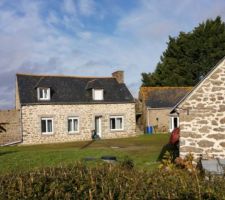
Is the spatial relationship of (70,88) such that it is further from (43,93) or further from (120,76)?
(120,76)

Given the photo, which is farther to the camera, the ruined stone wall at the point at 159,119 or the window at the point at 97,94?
the ruined stone wall at the point at 159,119

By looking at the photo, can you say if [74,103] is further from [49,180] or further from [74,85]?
[49,180]

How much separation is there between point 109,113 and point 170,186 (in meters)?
26.6

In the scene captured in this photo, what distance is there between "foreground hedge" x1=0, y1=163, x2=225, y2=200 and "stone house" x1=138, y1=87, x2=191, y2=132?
31.3 m

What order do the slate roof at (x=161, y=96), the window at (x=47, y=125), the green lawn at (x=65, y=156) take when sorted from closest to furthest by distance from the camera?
the green lawn at (x=65, y=156)
the window at (x=47, y=125)
the slate roof at (x=161, y=96)

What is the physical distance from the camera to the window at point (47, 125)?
30.1 metres

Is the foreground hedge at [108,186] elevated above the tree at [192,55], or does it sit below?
below

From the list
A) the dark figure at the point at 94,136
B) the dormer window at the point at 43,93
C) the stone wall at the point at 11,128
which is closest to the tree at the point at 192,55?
the dark figure at the point at 94,136

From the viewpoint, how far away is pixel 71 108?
31.2m

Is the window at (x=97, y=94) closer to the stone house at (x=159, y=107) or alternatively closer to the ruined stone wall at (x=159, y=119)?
the stone house at (x=159, y=107)

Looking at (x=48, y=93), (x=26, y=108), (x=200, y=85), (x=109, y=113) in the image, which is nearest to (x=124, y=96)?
(x=109, y=113)

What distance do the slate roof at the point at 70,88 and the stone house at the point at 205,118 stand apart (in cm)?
1883

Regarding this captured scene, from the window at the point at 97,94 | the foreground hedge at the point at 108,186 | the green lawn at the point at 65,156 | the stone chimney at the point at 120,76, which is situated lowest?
the green lawn at the point at 65,156

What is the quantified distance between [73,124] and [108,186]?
25.2m
